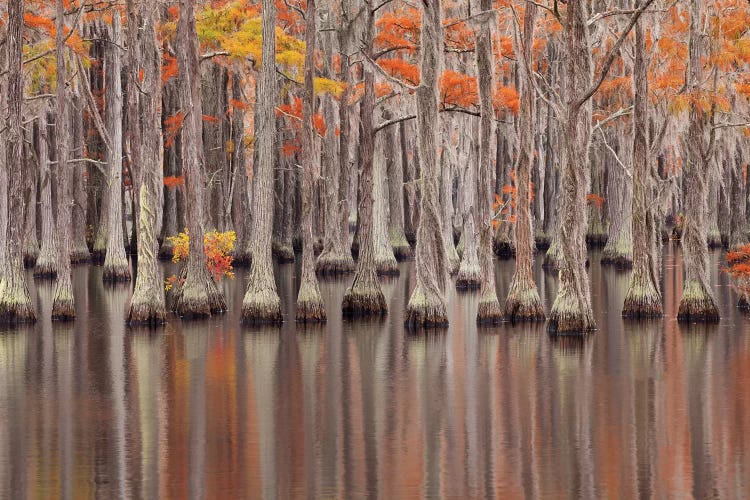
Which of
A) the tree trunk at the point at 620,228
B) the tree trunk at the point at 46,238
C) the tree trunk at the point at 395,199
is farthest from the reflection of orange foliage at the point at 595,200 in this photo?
the tree trunk at the point at 46,238

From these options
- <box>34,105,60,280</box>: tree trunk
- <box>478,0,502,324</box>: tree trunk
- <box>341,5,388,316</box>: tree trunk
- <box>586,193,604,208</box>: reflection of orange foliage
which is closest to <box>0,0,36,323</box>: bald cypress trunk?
<box>341,5,388,316</box>: tree trunk

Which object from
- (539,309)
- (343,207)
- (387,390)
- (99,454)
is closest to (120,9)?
(343,207)

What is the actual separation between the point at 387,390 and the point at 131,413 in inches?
145

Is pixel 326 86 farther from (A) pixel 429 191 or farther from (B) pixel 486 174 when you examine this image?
(A) pixel 429 191

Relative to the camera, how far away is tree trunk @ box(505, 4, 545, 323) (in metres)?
25.9

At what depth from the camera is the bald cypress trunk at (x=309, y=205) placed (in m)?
26.4

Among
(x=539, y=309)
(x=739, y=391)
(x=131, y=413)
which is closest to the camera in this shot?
(x=131, y=413)

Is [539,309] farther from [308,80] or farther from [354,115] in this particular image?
[354,115]

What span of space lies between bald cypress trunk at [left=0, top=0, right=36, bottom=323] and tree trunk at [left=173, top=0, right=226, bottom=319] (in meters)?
3.19

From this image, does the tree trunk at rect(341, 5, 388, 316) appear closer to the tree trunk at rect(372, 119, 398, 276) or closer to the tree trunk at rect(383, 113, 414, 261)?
the tree trunk at rect(372, 119, 398, 276)

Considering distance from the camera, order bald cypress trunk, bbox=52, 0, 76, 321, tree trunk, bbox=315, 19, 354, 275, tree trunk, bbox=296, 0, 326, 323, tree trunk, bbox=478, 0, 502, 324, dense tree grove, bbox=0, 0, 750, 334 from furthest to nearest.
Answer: tree trunk, bbox=315, 19, 354, 275
bald cypress trunk, bbox=52, 0, 76, 321
tree trunk, bbox=296, 0, 326, 323
tree trunk, bbox=478, 0, 502, 324
dense tree grove, bbox=0, 0, 750, 334

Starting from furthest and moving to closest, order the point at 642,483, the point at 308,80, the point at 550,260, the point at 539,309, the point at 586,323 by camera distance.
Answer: the point at 550,260, the point at 308,80, the point at 539,309, the point at 586,323, the point at 642,483

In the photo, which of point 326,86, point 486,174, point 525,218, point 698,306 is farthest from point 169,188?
point 698,306

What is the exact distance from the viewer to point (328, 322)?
1065 inches
